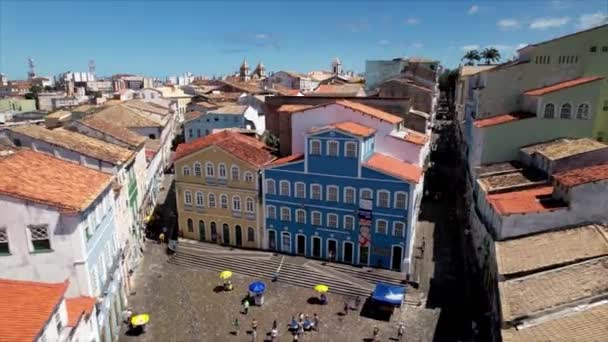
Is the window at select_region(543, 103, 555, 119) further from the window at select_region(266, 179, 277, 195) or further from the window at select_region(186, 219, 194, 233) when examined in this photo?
the window at select_region(186, 219, 194, 233)

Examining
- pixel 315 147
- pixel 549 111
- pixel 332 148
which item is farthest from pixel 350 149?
pixel 549 111

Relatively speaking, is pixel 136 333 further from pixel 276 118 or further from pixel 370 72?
pixel 370 72

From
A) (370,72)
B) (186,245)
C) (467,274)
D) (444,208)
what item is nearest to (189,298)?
(186,245)

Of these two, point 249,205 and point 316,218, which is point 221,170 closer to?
point 249,205

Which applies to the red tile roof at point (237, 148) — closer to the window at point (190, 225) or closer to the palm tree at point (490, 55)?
the window at point (190, 225)

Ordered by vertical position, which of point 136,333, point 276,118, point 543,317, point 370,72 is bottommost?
point 136,333
